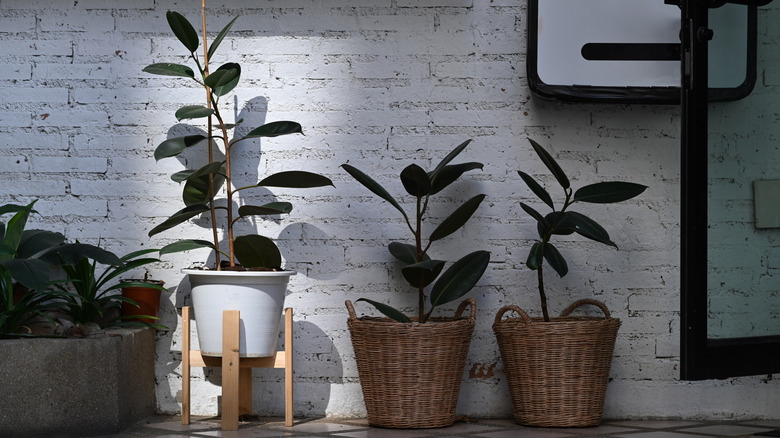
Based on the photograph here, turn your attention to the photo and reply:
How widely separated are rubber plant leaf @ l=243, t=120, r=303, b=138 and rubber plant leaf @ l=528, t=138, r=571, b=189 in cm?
72

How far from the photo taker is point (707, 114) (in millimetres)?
A: 2375

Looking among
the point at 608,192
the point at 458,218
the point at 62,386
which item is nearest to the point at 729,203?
the point at 608,192

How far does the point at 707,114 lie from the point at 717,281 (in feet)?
1.60

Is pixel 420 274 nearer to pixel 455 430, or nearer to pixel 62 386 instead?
pixel 455 430

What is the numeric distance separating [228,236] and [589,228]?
3.74 feet

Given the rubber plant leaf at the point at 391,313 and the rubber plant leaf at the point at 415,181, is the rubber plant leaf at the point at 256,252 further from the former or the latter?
the rubber plant leaf at the point at 415,181

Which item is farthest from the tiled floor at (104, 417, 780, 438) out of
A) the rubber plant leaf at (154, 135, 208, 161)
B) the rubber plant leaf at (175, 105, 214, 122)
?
the rubber plant leaf at (175, 105, 214, 122)

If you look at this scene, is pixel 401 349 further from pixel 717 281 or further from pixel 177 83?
pixel 177 83

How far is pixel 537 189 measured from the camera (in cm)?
267

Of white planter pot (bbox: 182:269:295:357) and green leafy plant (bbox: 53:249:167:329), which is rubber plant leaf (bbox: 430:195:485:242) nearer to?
white planter pot (bbox: 182:269:295:357)

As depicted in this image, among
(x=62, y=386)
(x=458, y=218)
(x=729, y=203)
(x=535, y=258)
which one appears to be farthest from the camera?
(x=458, y=218)

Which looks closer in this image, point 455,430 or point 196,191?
point 455,430

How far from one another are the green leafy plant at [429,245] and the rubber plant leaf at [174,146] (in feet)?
1.55

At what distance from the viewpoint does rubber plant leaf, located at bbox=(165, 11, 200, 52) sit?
2.60 m
